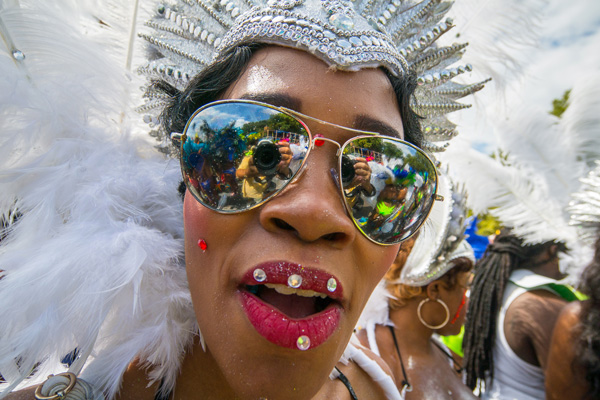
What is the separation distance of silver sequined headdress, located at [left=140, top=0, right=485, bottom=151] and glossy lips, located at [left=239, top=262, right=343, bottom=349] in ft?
2.37

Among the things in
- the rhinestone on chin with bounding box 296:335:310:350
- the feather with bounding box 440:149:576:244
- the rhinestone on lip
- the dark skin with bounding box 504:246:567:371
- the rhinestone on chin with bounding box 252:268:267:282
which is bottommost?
the dark skin with bounding box 504:246:567:371

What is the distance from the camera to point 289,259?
1.02 meters

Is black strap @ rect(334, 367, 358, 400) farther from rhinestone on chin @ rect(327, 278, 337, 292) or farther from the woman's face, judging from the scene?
rhinestone on chin @ rect(327, 278, 337, 292)

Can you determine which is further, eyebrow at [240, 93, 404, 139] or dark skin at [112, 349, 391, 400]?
dark skin at [112, 349, 391, 400]

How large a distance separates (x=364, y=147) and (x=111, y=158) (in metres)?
1.16

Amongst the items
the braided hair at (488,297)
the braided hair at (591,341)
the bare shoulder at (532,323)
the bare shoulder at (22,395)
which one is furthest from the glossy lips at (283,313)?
the braided hair at (488,297)

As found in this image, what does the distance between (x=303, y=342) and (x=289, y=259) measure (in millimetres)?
244

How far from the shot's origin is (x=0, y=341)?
1189 millimetres

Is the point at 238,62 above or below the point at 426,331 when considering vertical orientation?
above

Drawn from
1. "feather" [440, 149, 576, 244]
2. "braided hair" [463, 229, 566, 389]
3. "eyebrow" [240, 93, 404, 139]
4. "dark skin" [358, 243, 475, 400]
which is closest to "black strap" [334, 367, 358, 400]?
"eyebrow" [240, 93, 404, 139]

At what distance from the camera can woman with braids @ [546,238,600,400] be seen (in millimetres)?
2744

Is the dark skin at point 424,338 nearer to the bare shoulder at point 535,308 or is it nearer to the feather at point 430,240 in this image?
the feather at point 430,240

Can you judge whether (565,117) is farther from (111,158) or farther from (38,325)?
(38,325)

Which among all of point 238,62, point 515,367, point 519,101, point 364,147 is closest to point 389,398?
point 364,147
